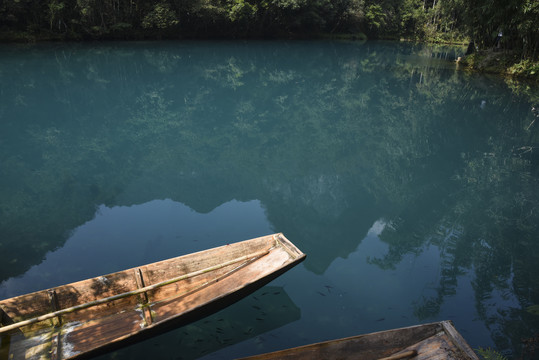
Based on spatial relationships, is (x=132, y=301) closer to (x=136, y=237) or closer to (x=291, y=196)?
(x=136, y=237)

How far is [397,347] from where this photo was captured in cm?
450

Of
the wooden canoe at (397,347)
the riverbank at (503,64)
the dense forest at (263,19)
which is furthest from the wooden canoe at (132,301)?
the riverbank at (503,64)

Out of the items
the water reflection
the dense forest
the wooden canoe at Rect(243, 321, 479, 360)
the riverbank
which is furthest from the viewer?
the dense forest

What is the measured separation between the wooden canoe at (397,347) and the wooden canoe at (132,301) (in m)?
1.33

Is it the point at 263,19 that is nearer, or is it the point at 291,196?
the point at 291,196

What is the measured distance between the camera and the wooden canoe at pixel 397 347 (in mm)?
4254

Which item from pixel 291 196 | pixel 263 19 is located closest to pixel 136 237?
pixel 291 196

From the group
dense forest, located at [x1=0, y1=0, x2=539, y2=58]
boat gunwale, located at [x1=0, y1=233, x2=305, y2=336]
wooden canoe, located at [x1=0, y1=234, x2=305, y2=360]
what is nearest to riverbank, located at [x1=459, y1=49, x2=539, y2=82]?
dense forest, located at [x1=0, y1=0, x2=539, y2=58]

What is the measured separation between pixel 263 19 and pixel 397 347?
4242 cm

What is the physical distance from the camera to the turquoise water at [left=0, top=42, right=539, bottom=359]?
613 centimetres

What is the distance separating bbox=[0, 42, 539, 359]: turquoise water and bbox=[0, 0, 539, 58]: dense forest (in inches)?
251

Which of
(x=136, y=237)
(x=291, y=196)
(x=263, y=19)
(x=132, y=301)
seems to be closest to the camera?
(x=132, y=301)

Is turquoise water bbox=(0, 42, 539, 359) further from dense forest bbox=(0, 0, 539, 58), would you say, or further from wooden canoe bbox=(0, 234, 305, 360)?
dense forest bbox=(0, 0, 539, 58)

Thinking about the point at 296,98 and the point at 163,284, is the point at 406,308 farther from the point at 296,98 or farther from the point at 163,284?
the point at 296,98
